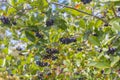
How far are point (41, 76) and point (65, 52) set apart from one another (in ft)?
1.17

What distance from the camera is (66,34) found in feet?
7.11

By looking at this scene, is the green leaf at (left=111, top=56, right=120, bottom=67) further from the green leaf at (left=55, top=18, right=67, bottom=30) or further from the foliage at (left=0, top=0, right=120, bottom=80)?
the green leaf at (left=55, top=18, right=67, bottom=30)

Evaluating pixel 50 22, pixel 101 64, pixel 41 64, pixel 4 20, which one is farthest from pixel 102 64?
pixel 41 64

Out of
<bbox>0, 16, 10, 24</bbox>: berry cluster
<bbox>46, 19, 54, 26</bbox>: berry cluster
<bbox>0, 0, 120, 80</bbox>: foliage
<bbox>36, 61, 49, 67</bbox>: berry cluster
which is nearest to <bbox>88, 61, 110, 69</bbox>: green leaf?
<bbox>0, 0, 120, 80</bbox>: foliage

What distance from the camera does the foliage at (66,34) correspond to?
158 centimetres

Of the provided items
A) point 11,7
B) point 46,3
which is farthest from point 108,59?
point 11,7

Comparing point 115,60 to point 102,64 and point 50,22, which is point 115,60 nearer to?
point 102,64

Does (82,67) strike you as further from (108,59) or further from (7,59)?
(108,59)

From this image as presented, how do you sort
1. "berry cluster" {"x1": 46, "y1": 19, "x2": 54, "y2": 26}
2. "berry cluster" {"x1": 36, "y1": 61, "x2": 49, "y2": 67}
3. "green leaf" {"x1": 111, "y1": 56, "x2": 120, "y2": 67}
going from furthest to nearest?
"berry cluster" {"x1": 36, "y1": 61, "x2": 49, "y2": 67} → "berry cluster" {"x1": 46, "y1": 19, "x2": 54, "y2": 26} → "green leaf" {"x1": 111, "y1": 56, "x2": 120, "y2": 67}

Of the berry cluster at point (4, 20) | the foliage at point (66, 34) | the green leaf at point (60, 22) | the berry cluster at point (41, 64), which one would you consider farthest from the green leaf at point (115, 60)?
the berry cluster at point (41, 64)

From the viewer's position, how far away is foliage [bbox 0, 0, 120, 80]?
1.58 m

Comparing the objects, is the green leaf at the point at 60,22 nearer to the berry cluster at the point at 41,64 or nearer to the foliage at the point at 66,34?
the foliage at the point at 66,34

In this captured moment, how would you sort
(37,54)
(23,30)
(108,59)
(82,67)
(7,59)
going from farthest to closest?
(82,67), (7,59), (37,54), (23,30), (108,59)

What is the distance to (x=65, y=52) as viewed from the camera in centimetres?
267
